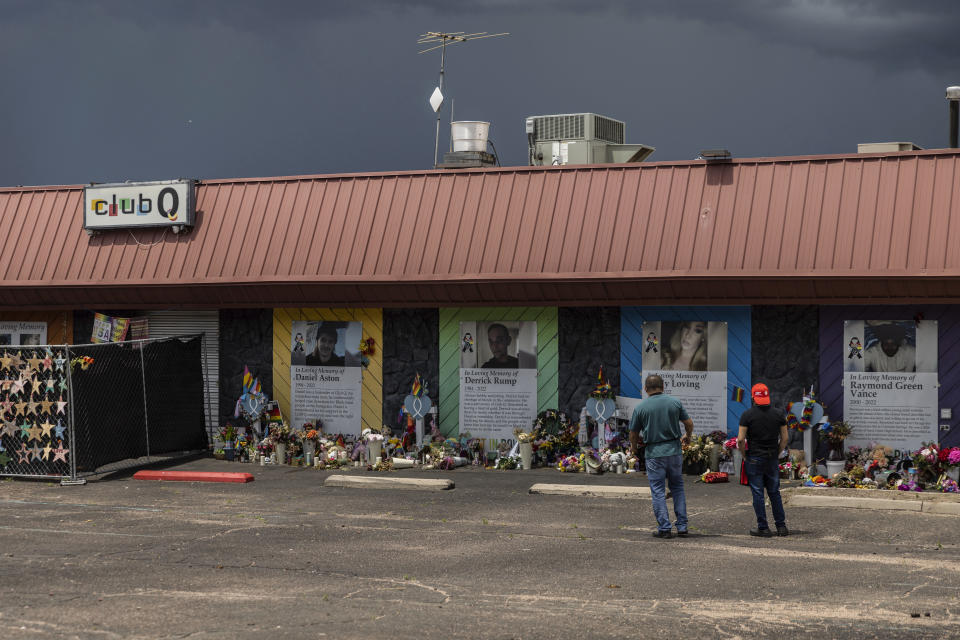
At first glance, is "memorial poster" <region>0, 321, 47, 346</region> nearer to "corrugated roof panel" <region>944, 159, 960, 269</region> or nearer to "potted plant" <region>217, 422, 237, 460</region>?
"potted plant" <region>217, 422, 237, 460</region>

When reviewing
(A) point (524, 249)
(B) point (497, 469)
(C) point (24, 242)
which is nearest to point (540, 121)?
(A) point (524, 249)

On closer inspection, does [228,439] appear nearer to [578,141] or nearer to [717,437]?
[717,437]

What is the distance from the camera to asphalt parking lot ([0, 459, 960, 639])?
8.98 meters

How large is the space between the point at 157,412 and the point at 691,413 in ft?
32.1

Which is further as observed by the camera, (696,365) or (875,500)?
(696,365)

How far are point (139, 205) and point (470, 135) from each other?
6841 mm

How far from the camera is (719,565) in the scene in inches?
447

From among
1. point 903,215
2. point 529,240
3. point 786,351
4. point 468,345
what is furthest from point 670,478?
point 468,345

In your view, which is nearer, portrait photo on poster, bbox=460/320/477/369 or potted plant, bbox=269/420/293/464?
portrait photo on poster, bbox=460/320/477/369

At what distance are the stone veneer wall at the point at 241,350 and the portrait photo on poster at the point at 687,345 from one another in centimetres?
748

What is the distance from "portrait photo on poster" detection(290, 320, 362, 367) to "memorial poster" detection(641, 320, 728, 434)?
5.70m

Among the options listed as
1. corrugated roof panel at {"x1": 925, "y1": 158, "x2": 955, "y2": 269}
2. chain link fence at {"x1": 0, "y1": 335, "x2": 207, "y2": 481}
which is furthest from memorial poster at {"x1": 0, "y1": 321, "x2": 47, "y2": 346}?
corrugated roof panel at {"x1": 925, "y1": 158, "x2": 955, "y2": 269}

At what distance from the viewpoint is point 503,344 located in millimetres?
20859

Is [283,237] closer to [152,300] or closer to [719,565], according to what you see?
[152,300]
